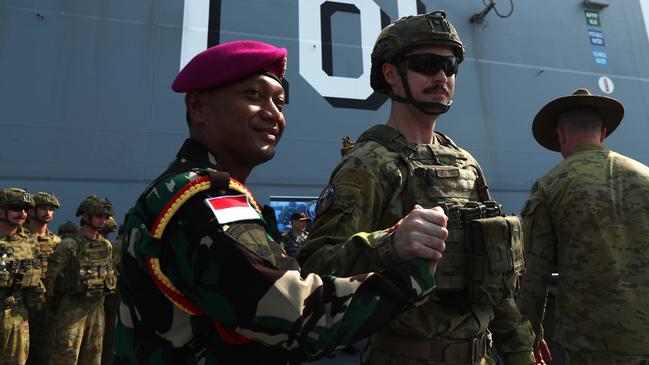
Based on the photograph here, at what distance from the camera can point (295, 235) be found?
575cm

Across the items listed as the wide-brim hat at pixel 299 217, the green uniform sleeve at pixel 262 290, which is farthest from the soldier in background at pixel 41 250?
→ the green uniform sleeve at pixel 262 290

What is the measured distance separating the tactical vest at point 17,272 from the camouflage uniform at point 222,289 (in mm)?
3980

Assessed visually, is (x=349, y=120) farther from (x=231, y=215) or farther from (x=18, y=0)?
(x=231, y=215)

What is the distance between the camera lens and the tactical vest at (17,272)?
3.95 meters

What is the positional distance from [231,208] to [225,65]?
1.23ft

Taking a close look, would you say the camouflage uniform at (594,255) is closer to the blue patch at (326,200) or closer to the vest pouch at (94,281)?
the blue patch at (326,200)

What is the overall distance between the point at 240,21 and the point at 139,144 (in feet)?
8.23

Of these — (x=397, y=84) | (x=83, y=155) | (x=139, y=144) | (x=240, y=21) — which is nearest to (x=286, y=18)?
(x=240, y=21)

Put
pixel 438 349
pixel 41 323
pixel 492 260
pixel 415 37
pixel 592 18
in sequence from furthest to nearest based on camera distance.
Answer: pixel 592 18 < pixel 41 323 < pixel 415 37 < pixel 438 349 < pixel 492 260

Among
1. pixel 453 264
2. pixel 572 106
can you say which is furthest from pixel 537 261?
pixel 453 264

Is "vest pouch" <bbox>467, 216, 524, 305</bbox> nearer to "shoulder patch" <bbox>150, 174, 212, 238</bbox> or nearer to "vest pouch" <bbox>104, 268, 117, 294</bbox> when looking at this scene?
"shoulder patch" <bbox>150, 174, 212, 238</bbox>

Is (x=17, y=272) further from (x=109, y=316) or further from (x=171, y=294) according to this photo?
(x=171, y=294)

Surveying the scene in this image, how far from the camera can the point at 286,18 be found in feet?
22.2

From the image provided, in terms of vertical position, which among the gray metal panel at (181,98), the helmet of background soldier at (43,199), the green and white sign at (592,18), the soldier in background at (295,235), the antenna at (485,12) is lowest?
the soldier in background at (295,235)
